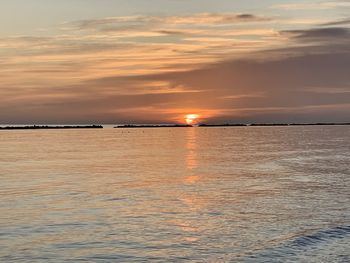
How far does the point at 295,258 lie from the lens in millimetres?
19234

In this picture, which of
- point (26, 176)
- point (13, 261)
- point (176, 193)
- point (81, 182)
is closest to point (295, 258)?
point (13, 261)

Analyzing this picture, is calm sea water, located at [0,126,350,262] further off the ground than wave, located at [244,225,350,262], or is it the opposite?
calm sea water, located at [0,126,350,262]

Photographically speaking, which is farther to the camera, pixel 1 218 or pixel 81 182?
pixel 81 182

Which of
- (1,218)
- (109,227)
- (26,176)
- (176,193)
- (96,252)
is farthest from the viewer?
(26,176)

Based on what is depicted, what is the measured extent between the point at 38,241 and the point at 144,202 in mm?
10904

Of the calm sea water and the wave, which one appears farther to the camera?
the calm sea water

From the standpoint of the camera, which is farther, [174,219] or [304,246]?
[174,219]

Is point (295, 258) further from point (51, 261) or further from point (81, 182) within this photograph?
point (81, 182)

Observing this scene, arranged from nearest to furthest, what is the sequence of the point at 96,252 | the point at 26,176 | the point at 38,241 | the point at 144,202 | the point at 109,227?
the point at 96,252, the point at 38,241, the point at 109,227, the point at 144,202, the point at 26,176

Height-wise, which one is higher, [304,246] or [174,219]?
[174,219]

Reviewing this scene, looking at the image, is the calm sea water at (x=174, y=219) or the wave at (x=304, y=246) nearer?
the wave at (x=304, y=246)

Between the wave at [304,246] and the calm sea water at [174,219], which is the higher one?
the calm sea water at [174,219]

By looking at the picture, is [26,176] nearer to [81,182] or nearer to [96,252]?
[81,182]

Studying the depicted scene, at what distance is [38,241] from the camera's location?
21.9m
